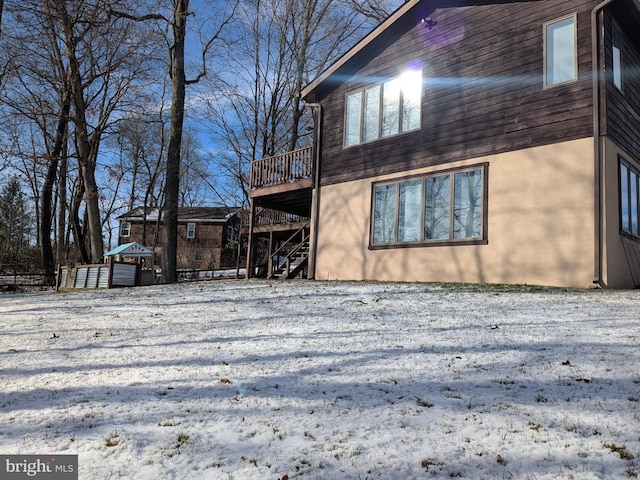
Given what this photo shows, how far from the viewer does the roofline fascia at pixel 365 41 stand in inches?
458

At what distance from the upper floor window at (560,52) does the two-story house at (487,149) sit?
2cm

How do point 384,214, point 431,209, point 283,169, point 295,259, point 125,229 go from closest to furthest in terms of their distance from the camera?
point 431,209 → point 384,214 → point 283,169 → point 295,259 → point 125,229

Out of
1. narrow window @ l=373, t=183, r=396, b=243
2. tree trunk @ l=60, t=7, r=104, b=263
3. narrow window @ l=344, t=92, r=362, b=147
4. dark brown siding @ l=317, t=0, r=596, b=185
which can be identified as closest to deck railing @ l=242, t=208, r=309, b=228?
Answer: dark brown siding @ l=317, t=0, r=596, b=185

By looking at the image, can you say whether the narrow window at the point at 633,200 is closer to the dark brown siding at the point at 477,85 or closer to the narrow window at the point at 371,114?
the dark brown siding at the point at 477,85

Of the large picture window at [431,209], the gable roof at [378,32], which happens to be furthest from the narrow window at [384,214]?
the gable roof at [378,32]

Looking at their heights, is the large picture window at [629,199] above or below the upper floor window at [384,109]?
below

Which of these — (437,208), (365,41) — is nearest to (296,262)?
(437,208)

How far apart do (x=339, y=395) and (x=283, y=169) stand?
463 inches

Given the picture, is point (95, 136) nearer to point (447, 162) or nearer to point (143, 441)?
point (447, 162)

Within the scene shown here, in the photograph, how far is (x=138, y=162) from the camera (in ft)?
113

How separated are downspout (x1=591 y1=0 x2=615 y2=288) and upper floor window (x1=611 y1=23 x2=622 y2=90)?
2.56 ft

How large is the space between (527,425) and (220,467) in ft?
5.89

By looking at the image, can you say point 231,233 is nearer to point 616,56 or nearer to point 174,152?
point 174,152

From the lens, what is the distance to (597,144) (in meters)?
8.34
